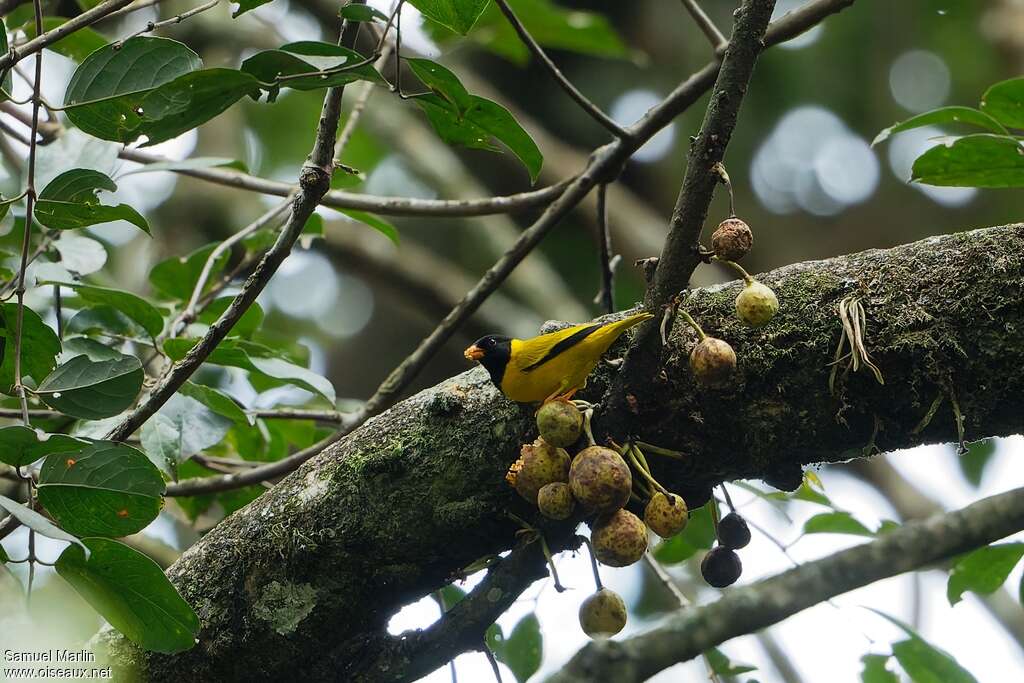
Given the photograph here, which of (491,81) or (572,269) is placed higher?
(491,81)

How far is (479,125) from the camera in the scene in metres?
2.02

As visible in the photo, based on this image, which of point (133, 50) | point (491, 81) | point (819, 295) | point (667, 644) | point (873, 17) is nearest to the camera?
point (667, 644)

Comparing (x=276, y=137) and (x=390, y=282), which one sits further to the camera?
(x=276, y=137)

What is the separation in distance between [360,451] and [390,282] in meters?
3.43

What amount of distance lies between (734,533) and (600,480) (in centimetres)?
55

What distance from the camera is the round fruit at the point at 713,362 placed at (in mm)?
1639

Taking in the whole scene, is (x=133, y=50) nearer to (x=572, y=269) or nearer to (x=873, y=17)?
(x=572, y=269)

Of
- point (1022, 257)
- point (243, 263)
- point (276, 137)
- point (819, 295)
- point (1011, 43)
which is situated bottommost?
point (1022, 257)

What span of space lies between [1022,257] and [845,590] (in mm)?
918

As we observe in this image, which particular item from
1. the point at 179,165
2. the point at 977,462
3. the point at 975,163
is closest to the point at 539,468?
the point at 975,163

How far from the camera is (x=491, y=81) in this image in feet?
25.6

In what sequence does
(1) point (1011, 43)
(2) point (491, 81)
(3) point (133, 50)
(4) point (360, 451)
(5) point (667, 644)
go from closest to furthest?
(5) point (667, 644), (3) point (133, 50), (4) point (360, 451), (1) point (1011, 43), (2) point (491, 81)

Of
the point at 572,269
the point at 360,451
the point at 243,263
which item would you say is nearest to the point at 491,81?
the point at 572,269

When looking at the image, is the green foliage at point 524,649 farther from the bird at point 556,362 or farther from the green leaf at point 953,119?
the green leaf at point 953,119
